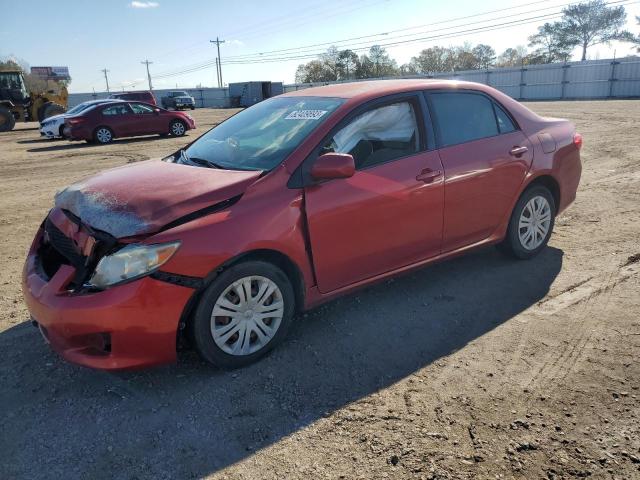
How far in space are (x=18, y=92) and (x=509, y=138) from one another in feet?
94.8

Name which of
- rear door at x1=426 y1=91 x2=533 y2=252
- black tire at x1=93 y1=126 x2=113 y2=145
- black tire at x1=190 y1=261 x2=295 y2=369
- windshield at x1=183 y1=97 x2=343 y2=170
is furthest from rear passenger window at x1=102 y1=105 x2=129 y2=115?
black tire at x1=190 y1=261 x2=295 y2=369

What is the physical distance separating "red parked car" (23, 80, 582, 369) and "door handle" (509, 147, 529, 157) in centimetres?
3

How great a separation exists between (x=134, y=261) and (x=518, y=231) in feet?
11.2

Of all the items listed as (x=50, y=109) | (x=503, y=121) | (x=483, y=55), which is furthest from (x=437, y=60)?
(x=503, y=121)

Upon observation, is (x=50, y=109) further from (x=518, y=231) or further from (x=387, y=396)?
(x=387, y=396)

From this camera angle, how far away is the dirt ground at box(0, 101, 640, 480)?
236 centimetres

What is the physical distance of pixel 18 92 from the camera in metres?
26.1

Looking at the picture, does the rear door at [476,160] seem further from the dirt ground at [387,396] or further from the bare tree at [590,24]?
the bare tree at [590,24]

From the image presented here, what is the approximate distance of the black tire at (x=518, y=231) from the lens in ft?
14.7

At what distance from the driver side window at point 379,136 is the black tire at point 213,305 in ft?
3.06

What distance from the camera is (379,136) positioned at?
12.0 ft

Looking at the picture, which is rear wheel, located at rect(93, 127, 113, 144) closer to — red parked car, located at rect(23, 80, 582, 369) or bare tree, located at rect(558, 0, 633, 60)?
red parked car, located at rect(23, 80, 582, 369)

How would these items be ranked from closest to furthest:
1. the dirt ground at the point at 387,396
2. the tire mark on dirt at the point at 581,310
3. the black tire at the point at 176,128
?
the dirt ground at the point at 387,396 → the tire mark on dirt at the point at 581,310 → the black tire at the point at 176,128

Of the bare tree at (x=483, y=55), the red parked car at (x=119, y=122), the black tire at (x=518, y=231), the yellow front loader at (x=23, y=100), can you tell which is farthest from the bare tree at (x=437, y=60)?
the black tire at (x=518, y=231)
